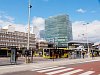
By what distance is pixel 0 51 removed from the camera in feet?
230

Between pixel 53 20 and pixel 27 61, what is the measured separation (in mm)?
150421

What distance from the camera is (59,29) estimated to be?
584 ft

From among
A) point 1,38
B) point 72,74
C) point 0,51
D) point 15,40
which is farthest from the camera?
point 15,40

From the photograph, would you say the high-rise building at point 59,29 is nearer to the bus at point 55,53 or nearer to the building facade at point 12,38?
the building facade at point 12,38

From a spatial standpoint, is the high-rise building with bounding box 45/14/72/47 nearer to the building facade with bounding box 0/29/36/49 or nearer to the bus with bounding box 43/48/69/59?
the building facade with bounding box 0/29/36/49

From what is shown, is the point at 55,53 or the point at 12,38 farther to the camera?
the point at 12,38

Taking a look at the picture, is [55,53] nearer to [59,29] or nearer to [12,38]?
[12,38]

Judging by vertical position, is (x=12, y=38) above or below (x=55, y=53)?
above

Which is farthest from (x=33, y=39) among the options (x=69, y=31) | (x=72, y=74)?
(x=72, y=74)

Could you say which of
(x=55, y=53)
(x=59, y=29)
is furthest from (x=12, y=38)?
(x=55, y=53)

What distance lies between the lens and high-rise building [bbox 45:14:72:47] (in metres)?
174

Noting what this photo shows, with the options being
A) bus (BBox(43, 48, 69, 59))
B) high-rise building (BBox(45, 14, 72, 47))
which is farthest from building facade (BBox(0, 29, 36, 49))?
bus (BBox(43, 48, 69, 59))

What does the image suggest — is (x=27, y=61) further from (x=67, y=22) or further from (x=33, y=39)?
(x=67, y=22)

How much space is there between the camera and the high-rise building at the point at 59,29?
174 meters
